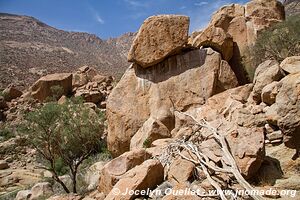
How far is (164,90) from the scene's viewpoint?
44.0ft

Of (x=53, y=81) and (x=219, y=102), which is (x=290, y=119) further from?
(x=53, y=81)

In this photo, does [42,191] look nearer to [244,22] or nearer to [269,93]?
[269,93]

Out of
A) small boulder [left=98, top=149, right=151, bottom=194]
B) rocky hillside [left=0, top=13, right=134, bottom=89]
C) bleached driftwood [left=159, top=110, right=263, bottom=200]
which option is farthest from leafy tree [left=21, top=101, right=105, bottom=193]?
rocky hillside [left=0, top=13, right=134, bottom=89]

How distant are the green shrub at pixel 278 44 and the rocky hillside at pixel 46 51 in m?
24.8

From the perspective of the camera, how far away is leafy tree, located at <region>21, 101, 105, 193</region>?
492 inches

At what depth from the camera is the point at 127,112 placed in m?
13.4

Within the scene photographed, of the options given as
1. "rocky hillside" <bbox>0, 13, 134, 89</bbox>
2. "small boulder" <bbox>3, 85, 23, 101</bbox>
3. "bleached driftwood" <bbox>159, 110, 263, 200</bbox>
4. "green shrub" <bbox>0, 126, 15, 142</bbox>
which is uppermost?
"rocky hillside" <bbox>0, 13, 134, 89</bbox>

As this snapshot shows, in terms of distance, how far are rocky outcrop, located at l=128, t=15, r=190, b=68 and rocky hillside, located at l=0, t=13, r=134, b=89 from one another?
2412 cm

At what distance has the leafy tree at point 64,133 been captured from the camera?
41.0 ft

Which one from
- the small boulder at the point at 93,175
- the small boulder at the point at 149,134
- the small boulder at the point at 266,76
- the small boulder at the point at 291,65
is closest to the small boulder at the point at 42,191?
the small boulder at the point at 93,175

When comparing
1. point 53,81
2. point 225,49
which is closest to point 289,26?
point 225,49

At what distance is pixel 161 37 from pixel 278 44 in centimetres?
515

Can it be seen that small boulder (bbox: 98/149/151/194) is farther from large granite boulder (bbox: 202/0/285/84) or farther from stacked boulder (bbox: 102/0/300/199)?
large granite boulder (bbox: 202/0/285/84)

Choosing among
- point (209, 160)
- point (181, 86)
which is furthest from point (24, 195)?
point (209, 160)
